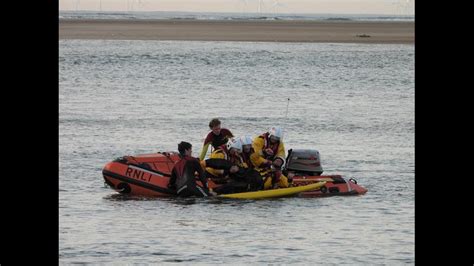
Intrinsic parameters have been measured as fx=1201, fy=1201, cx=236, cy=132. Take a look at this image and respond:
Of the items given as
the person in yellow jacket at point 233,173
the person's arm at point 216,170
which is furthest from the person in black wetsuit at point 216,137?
the person's arm at point 216,170

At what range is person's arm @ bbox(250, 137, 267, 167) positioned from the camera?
63.7 ft

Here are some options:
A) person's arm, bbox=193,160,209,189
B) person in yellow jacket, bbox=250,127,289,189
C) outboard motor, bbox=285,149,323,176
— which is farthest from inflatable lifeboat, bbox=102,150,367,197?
person in yellow jacket, bbox=250,127,289,189

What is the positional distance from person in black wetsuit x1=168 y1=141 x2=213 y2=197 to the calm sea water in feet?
0.60

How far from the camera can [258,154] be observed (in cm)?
1947

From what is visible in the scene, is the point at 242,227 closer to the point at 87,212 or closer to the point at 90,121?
the point at 87,212

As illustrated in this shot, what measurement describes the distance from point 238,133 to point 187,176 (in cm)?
1185

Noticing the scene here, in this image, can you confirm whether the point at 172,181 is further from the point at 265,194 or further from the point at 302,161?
the point at 302,161

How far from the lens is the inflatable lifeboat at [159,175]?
1950cm

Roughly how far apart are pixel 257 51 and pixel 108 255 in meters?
58.1

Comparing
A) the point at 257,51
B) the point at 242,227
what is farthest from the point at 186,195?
the point at 257,51

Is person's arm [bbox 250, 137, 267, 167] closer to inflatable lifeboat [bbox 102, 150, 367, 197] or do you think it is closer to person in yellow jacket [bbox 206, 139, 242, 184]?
person in yellow jacket [bbox 206, 139, 242, 184]

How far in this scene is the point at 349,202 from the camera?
19938mm

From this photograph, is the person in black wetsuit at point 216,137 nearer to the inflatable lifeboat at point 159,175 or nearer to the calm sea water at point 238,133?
the inflatable lifeboat at point 159,175

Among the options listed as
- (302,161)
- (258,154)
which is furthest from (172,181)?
(302,161)
